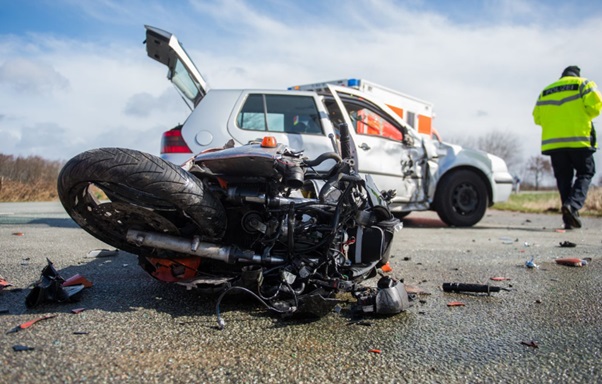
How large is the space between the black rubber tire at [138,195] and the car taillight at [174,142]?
280 cm

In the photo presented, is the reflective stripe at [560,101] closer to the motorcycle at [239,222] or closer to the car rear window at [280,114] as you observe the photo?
the car rear window at [280,114]

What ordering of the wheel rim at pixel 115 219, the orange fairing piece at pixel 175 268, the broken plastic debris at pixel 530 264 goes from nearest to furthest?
the wheel rim at pixel 115 219 → the orange fairing piece at pixel 175 268 → the broken plastic debris at pixel 530 264

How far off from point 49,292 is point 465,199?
21.0 ft

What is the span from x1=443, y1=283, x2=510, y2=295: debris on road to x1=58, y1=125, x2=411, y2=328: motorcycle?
59 cm

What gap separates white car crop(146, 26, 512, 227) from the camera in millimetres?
5535

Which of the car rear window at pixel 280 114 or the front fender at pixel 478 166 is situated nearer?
the car rear window at pixel 280 114

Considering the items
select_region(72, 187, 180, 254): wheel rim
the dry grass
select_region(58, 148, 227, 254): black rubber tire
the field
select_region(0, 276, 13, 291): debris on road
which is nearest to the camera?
select_region(58, 148, 227, 254): black rubber tire

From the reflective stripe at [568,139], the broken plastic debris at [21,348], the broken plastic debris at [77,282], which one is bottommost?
the broken plastic debris at [21,348]

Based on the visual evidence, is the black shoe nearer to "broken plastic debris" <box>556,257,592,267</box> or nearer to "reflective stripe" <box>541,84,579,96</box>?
"reflective stripe" <box>541,84,579,96</box>

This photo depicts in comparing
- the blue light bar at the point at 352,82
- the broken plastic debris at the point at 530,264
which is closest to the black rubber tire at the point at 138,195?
the broken plastic debris at the point at 530,264

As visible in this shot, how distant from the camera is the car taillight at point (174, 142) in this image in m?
5.39

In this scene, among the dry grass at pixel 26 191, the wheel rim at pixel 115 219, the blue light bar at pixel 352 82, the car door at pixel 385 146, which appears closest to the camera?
the wheel rim at pixel 115 219

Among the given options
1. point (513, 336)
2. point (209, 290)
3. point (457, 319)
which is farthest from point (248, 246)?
point (513, 336)

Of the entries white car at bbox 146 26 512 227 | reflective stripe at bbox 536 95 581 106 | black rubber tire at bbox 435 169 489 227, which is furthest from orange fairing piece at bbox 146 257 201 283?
reflective stripe at bbox 536 95 581 106
